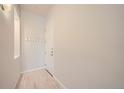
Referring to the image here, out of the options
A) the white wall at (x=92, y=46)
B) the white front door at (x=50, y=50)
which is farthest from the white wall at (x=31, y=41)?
the white wall at (x=92, y=46)

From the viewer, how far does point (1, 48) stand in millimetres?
1286

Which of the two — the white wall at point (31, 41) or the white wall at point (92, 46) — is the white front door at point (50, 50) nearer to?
the white wall at point (31, 41)

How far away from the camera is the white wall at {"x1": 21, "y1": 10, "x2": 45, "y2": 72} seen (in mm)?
2087

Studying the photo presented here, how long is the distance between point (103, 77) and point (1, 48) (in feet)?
3.05

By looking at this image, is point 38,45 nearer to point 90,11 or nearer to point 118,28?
point 90,11

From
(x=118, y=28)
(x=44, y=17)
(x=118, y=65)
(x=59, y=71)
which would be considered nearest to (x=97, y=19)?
(x=118, y=28)

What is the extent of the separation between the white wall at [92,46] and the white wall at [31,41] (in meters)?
0.35

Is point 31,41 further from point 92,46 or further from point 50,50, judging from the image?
point 92,46

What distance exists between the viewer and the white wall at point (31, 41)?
2.09 m

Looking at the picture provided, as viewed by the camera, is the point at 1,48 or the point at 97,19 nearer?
the point at 1,48

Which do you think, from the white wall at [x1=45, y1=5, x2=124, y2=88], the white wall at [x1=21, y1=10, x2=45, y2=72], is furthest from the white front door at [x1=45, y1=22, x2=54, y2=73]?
the white wall at [x1=45, y1=5, x2=124, y2=88]

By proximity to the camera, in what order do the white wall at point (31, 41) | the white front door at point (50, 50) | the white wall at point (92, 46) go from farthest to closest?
the white front door at point (50, 50) → the white wall at point (31, 41) → the white wall at point (92, 46)

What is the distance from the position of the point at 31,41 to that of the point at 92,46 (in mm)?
1027

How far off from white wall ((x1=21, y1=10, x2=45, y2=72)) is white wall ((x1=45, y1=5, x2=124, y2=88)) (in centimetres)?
35
